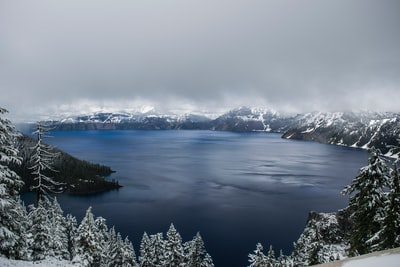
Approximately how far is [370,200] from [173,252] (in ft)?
123

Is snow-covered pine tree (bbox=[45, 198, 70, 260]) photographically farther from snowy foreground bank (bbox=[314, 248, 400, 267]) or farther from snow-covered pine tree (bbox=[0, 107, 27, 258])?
snowy foreground bank (bbox=[314, 248, 400, 267])

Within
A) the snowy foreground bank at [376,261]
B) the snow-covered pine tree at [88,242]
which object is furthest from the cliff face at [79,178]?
the snowy foreground bank at [376,261]

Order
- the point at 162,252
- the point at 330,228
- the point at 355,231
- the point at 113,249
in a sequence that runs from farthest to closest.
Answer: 1. the point at 330,228
2. the point at 162,252
3. the point at 113,249
4. the point at 355,231

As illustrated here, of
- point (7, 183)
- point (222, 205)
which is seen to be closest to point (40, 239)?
point (7, 183)

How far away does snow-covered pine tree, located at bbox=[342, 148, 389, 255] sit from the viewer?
66.8 feet

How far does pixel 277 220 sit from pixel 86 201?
86.3 meters

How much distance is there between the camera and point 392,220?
60.8 feet

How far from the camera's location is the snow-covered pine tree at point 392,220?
720 inches

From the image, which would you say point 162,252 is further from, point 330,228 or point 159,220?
point 159,220

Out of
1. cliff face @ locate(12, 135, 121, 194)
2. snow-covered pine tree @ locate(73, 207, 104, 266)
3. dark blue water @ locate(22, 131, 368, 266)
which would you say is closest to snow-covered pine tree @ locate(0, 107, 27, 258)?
snow-covered pine tree @ locate(73, 207, 104, 266)

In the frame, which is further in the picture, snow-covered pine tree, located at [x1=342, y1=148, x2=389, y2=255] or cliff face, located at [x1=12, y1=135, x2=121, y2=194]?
cliff face, located at [x1=12, y1=135, x2=121, y2=194]

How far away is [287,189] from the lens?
139 metres

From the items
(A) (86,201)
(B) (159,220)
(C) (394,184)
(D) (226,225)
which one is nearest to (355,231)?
(C) (394,184)

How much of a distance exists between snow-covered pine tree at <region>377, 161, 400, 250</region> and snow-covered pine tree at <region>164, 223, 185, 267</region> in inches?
1416
